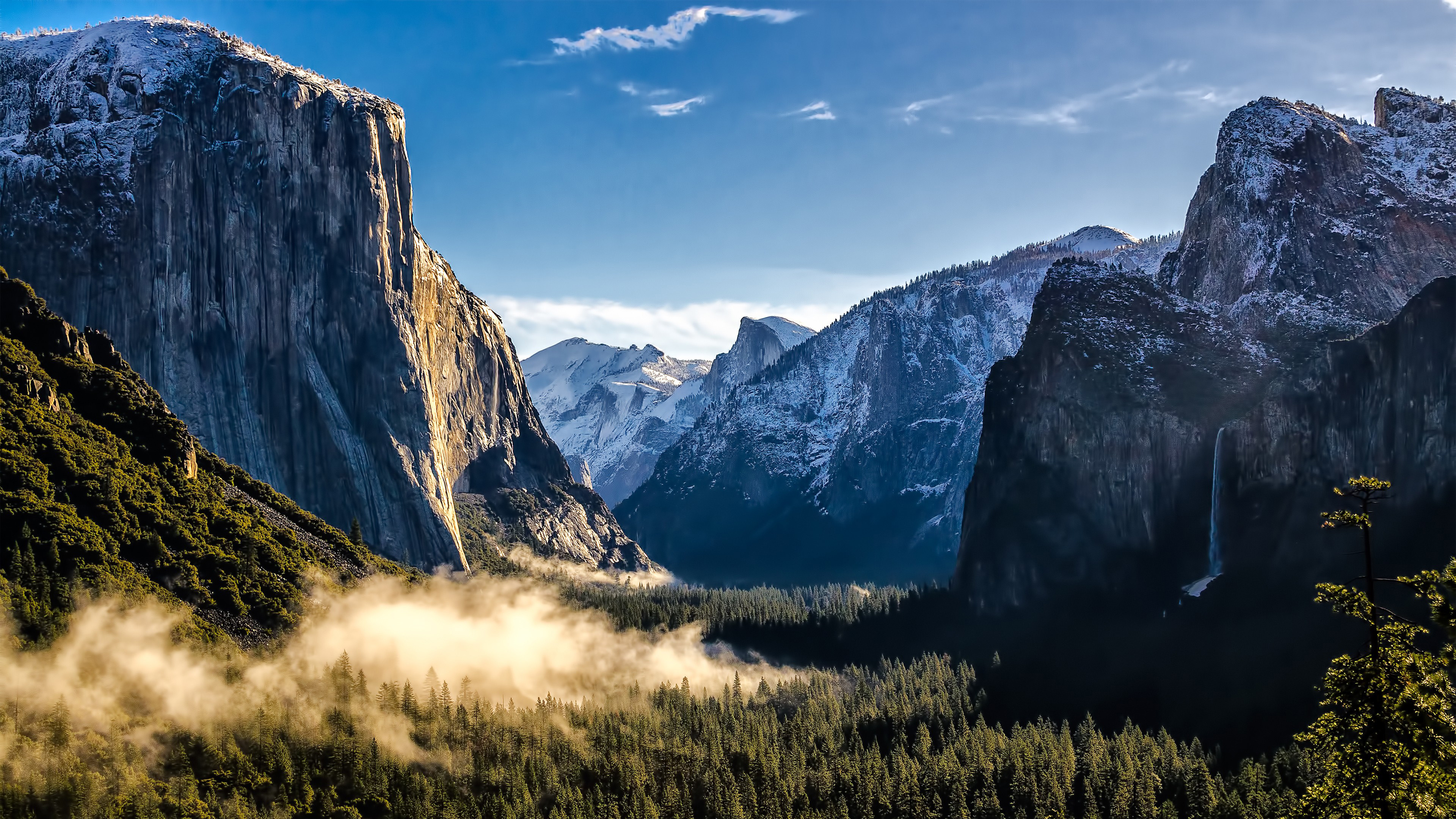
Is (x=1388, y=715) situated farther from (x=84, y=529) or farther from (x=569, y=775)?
(x=84, y=529)

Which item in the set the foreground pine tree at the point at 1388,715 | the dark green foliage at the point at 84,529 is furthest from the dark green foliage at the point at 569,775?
the foreground pine tree at the point at 1388,715

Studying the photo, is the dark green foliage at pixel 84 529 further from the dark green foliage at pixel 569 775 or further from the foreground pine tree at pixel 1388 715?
the foreground pine tree at pixel 1388 715

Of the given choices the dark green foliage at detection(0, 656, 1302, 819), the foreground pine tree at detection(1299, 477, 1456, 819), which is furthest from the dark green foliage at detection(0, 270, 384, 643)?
the foreground pine tree at detection(1299, 477, 1456, 819)

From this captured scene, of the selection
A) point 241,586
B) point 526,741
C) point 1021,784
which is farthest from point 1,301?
point 1021,784

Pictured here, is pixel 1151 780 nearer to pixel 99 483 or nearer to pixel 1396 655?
pixel 1396 655

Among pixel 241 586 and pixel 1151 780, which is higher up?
pixel 241 586

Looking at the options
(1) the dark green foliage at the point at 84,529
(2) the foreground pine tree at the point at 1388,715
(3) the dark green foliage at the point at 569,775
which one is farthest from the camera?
(1) the dark green foliage at the point at 84,529

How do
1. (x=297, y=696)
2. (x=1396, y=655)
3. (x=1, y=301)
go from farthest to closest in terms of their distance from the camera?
1. (x=1, y=301)
2. (x=297, y=696)
3. (x=1396, y=655)

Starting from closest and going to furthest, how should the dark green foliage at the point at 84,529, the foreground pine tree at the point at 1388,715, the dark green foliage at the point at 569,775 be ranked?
the foreground pine tree at the point at 1388,715
the dark green foliage at the point at 569,775
the dark green foliage at the point at 84,529

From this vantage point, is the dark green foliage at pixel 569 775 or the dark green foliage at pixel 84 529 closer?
the dark green foliage at pixel 569 775
